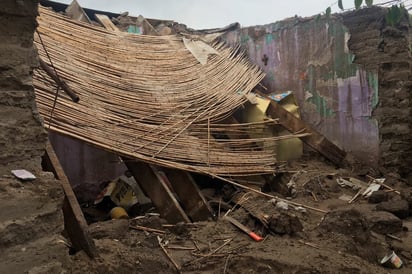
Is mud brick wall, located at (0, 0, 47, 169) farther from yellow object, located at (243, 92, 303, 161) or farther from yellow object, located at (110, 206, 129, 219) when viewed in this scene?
yellow object, located at (243, 92, 303, 161)

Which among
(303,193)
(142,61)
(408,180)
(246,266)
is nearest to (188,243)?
(246,266)

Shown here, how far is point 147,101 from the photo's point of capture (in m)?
3.96

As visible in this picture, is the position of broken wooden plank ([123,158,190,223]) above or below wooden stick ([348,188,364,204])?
above

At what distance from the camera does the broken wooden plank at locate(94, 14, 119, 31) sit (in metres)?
5.38

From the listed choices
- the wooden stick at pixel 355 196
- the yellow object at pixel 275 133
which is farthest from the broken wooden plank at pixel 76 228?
the wooden stick at pixel 355 196

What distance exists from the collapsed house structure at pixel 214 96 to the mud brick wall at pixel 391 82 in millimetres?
12

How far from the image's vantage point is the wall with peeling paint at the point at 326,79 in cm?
500

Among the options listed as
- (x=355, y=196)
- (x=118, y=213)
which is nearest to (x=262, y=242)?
(x=118, y=213)

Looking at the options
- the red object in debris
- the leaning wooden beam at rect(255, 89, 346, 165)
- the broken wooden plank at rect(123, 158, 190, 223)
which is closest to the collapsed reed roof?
the broken wooden plank at rect(123, 158, 190, 223)

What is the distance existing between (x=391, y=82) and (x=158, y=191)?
10.3 feet

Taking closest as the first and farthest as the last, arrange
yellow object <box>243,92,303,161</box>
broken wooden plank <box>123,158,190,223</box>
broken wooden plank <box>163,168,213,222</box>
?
broken wooden plank <box>123,158,190,223</box>, broken wooden plank <box>163,168,213,222</box>, yellow object <box>243,92,303,161</box>

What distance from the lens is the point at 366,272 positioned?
9.35 feet

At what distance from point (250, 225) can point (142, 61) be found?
2.27 m

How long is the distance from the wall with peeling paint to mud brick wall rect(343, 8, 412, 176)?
0.30ft
